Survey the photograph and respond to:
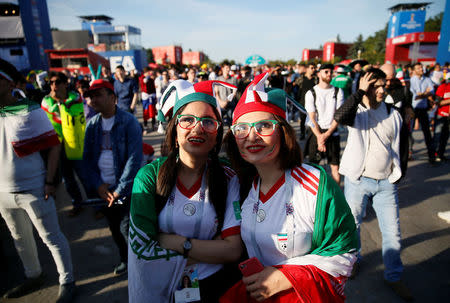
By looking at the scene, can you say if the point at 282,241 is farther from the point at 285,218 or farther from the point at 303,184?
the point at 303,184

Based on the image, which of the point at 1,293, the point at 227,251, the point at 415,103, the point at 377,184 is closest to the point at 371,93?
the point at 377,184

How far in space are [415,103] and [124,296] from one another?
785cm

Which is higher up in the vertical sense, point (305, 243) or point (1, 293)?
point (305, 243)

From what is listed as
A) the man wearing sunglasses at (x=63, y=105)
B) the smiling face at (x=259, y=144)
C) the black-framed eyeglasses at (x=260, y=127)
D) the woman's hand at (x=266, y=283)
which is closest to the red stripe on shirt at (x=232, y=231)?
the woman's hand at (x=266, y=283)

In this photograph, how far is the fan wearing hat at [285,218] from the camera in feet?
3.94

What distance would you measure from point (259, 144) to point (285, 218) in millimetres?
394

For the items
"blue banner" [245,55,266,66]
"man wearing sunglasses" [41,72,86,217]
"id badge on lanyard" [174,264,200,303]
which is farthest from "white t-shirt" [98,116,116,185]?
"blue banner" [245,55,266,66]

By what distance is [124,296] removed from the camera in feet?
9.13

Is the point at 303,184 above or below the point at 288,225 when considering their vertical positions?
above

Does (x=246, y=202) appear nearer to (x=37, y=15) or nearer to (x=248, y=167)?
(x=248, y=167)

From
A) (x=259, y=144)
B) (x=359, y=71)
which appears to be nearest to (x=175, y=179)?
(x=259, y=144)

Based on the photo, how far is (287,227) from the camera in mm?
1279

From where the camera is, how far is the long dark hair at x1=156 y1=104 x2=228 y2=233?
1476mm

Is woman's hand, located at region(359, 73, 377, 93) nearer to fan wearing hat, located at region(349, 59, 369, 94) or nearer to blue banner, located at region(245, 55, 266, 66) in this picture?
fan wearing hat, located at region(349, 59, 369, 94)
